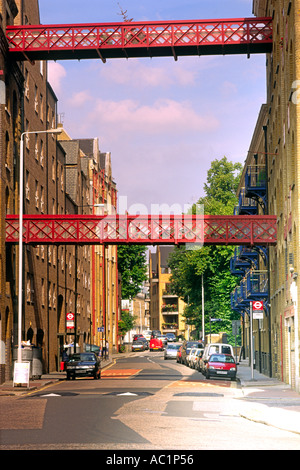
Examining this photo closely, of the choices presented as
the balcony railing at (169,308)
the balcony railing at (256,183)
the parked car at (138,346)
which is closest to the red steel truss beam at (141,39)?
the balcony railing at (256,183)

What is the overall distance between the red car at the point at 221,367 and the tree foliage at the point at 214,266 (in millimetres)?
34295

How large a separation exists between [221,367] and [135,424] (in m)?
22.7

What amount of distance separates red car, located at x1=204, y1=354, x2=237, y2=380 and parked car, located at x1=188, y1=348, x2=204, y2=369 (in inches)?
449

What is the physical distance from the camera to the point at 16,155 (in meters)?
40.1

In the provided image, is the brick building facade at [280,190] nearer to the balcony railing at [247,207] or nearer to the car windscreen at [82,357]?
the balcony railing at [247,207]

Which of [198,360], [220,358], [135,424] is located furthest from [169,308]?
[135,424]

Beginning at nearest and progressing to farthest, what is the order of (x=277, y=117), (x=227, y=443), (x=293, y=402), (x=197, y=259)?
(x=227, y=443) < (x=293, y=402) < (x=277, y=117) < (x=197, y=259)

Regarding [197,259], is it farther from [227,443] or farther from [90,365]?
[227,443]

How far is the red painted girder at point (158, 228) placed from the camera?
37.6m

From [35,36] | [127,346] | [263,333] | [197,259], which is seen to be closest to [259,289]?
[263,333]

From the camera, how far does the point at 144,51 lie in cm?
3762

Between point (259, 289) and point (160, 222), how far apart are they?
8.61m

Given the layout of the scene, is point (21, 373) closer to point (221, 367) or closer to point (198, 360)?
point (221, 367)

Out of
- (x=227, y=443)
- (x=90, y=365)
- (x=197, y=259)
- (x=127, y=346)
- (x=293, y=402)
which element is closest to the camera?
(x=227, y=443)
